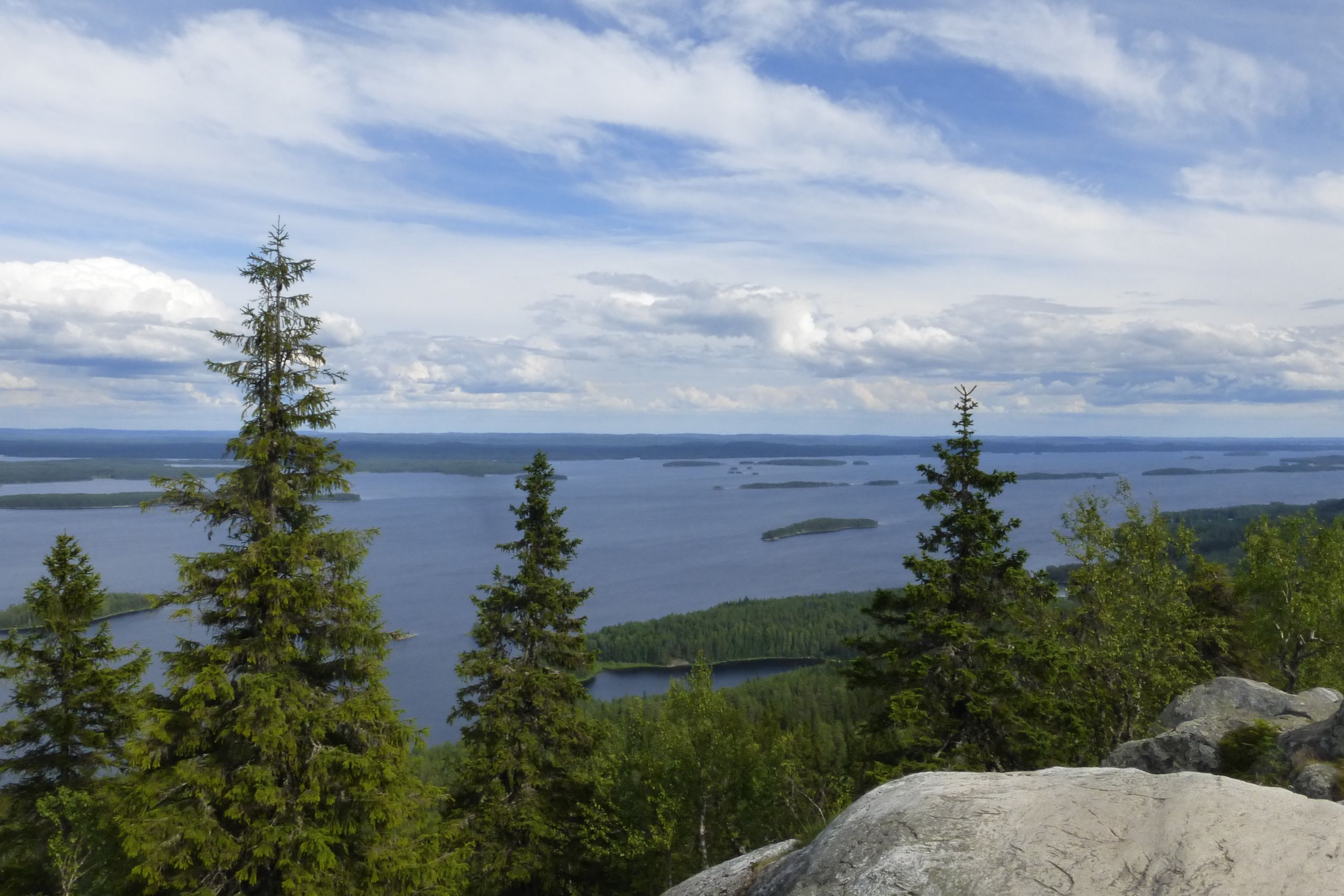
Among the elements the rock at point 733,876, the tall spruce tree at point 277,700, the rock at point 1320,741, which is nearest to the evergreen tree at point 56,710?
the tall spruce tree at point 277,700

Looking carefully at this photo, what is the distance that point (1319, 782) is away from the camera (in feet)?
36.2

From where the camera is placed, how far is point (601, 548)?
198125 millimetres

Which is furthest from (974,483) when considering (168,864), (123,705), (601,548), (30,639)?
(601,548)

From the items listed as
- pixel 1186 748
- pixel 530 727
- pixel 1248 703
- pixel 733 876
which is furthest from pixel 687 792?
pixel 1248 703

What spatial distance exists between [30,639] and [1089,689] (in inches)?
1108

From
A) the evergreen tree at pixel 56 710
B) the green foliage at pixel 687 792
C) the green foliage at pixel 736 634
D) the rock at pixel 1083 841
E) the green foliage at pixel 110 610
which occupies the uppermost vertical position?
the rock at pixel 1083 841

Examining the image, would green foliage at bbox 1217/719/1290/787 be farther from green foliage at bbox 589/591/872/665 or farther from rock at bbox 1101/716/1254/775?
green foliage at bbox 589/591/872/665

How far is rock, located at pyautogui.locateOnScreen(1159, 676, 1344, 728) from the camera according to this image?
17.2 meters

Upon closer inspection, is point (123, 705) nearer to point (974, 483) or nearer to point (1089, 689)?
point (974, 483)

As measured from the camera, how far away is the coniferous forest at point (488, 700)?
1335cm

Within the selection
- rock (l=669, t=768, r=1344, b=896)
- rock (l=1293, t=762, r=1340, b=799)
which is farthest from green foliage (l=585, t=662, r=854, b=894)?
rock (l=669, t=768, r=1344, b=896)

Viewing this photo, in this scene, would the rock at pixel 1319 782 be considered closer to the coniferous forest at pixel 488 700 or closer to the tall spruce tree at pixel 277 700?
the coniferous forest at pixel 488 700

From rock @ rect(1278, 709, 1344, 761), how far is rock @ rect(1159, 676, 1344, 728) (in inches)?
106

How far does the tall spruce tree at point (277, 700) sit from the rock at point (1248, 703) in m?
17.2
